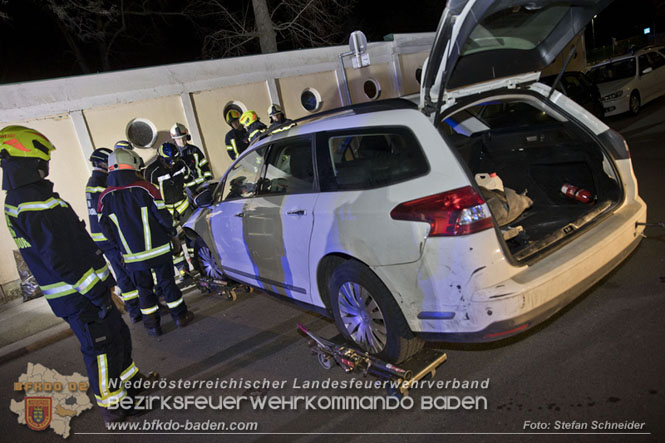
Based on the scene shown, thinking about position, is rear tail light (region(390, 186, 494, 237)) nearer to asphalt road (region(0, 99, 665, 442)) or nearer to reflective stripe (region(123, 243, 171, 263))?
asphalt road (region(0, 99, 665, 442))

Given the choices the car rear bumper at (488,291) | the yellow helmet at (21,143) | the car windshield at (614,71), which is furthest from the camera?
the car windshield at (614,71)

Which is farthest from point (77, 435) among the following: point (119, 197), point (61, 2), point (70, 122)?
point (61, 2)

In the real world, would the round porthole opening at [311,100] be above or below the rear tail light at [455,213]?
above

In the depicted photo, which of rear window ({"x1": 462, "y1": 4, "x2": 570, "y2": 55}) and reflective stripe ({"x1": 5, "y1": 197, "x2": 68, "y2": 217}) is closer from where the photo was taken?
rear window ({"x1": 462, "y1": 4, "x2": 570, "y2": 55})

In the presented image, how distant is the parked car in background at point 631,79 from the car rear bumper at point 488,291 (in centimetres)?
1052

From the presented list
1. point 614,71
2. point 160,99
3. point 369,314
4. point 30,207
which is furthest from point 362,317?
point 614,71

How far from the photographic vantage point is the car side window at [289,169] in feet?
11.6

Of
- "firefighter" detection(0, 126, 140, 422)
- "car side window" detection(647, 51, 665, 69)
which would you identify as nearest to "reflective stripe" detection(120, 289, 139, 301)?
"firefighter" detection(0, 126, 140, 422)

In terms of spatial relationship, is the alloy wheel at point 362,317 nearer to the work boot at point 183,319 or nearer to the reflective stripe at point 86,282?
the reflective stripe at point 86,282

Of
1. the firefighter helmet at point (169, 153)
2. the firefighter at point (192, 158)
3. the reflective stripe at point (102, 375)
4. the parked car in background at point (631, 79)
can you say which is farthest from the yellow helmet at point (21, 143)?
the parked car in background at point (631, 79)

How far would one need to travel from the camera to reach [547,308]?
8.71ft

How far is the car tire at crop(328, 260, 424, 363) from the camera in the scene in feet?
9.52

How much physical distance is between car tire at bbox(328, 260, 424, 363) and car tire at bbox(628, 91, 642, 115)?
38.2 ft

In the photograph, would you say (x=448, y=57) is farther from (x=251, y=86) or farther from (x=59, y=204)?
(x=251, y=86)
